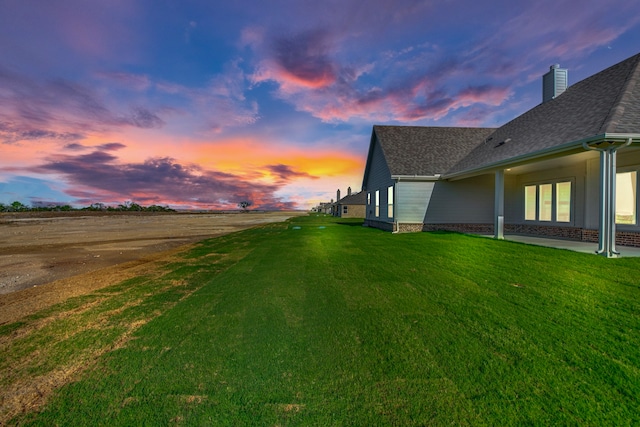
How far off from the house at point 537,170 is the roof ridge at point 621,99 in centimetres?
4

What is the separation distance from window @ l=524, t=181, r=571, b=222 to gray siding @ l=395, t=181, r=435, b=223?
4.71 m

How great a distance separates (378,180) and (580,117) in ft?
38.1

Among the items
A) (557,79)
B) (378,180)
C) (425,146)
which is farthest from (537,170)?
(378,180)

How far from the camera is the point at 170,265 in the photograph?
8469 mm

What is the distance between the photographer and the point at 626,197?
952 cm

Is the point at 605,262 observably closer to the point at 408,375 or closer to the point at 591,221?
the point at 591,221

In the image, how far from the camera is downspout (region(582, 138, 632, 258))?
7.72 meters

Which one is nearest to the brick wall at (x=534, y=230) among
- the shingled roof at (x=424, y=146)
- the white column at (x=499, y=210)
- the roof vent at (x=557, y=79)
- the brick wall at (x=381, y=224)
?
the brick wall at (x=381, y=224)

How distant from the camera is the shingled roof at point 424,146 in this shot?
16812mm

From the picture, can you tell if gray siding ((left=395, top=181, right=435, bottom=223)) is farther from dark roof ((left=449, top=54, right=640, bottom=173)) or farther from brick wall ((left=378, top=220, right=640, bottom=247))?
dark roof ((left=449, top=54, right=640, bottom=173))

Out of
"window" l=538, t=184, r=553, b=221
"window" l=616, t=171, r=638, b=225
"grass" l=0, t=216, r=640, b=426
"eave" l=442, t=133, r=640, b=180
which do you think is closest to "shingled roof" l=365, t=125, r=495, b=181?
"eave" l=442, t=133, r=640, b=180

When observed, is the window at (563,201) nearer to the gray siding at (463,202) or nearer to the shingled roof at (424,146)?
the gray siding at (463,202)

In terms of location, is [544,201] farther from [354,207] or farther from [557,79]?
[354,207]

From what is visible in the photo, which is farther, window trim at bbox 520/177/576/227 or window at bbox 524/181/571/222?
window at bbox 524/181/571/222
